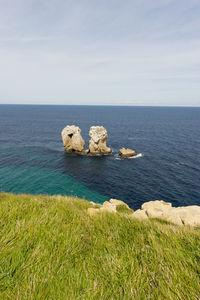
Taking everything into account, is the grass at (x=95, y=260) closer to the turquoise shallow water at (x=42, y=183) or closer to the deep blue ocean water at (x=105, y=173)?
the turquoise shallow water at (x=42, y=183)

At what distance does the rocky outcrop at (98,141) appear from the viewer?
191 ft


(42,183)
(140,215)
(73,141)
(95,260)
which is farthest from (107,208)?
(73,141)

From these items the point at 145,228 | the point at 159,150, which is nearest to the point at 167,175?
the point at 159,150

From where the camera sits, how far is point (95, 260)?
3740 mm

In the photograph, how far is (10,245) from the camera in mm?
3637

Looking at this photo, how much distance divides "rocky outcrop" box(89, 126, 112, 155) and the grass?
53601mm

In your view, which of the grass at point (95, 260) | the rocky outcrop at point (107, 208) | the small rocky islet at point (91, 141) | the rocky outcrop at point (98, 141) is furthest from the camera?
the small rocky islet at point (91, 141)

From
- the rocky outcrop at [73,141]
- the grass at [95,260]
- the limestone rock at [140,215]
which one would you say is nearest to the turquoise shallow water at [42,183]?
the limestone rock at [140,215]

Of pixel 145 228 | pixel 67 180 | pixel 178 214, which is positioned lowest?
pixel 67 180

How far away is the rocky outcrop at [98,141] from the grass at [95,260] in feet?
176

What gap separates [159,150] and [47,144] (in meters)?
48.1

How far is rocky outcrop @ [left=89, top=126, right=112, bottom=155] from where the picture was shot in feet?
191

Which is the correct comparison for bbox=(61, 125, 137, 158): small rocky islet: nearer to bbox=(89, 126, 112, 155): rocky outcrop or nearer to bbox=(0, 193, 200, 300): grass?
bbox=(89, 126, 112, 155): rocky outcrop

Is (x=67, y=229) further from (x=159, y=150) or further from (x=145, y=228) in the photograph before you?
(x=159, y=150)
